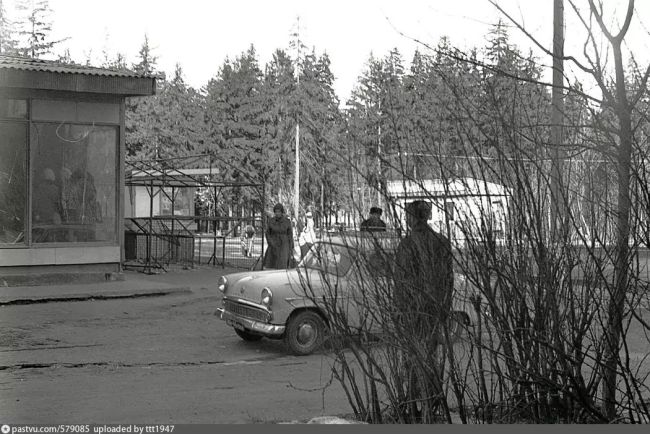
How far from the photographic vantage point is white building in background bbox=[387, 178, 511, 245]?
17.9 ft

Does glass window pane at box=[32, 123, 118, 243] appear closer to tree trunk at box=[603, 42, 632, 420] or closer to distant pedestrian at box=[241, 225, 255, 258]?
distant pedestrian at box=[241, 225, 255, 258]

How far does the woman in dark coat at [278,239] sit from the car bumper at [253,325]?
5408mm

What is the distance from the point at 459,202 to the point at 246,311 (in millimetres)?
5878

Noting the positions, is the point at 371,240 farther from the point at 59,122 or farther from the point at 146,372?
the point at 59,122

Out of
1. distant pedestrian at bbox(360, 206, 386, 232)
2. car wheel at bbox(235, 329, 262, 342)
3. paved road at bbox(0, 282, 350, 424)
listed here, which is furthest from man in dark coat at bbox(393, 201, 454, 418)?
car wheel at bbox(235, 329, 262, 342)

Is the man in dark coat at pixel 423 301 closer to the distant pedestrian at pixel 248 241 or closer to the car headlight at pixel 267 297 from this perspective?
the car headlight at pixel 267 297

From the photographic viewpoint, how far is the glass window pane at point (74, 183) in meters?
18.4

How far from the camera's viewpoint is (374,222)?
5672mm

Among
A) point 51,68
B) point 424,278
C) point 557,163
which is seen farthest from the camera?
point 51,68

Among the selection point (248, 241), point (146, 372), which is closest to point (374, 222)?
point (146, 372)

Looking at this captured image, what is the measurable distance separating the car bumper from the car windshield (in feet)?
15.0

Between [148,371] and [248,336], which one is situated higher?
[248,336]

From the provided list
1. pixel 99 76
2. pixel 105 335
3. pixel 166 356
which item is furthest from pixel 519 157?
pixel 99 76

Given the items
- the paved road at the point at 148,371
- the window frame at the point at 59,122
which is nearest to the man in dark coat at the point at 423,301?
the paved road at the point at 148,371
